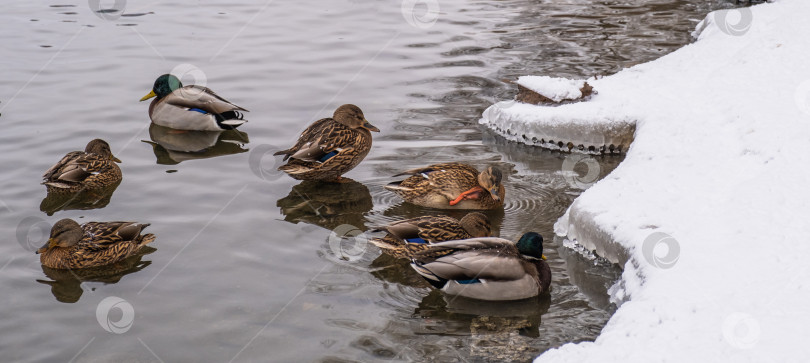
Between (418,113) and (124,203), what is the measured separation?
393cm

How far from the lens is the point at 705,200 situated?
6.61 m

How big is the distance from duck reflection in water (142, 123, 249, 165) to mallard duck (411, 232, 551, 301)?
4.15m

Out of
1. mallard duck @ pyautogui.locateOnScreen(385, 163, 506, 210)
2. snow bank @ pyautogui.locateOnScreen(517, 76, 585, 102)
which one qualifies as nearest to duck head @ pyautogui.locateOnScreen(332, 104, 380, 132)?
mallard duck @ pyautogui.locateOnScreen(385, 163, 506, 210)

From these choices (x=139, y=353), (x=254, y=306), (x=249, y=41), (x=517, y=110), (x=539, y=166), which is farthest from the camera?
(x=249, y=41)

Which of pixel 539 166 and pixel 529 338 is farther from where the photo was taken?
pixel 539 166

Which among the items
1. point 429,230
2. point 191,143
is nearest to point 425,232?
point 429,230

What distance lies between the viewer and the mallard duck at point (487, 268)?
20.7ft

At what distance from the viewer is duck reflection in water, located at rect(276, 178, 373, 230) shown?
26.3 ft

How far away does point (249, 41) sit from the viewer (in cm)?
1433

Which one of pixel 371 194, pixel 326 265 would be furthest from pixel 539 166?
pixel 326 265

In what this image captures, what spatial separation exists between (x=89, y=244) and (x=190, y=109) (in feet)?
12.6

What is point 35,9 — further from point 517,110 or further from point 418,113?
point 517,110

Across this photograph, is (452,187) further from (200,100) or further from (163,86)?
(163,86)

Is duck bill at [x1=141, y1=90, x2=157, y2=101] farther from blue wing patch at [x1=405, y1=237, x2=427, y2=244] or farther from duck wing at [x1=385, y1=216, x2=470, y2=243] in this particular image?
blue wing patch at [x1=405, y1=237, x2=427, y2=244]
